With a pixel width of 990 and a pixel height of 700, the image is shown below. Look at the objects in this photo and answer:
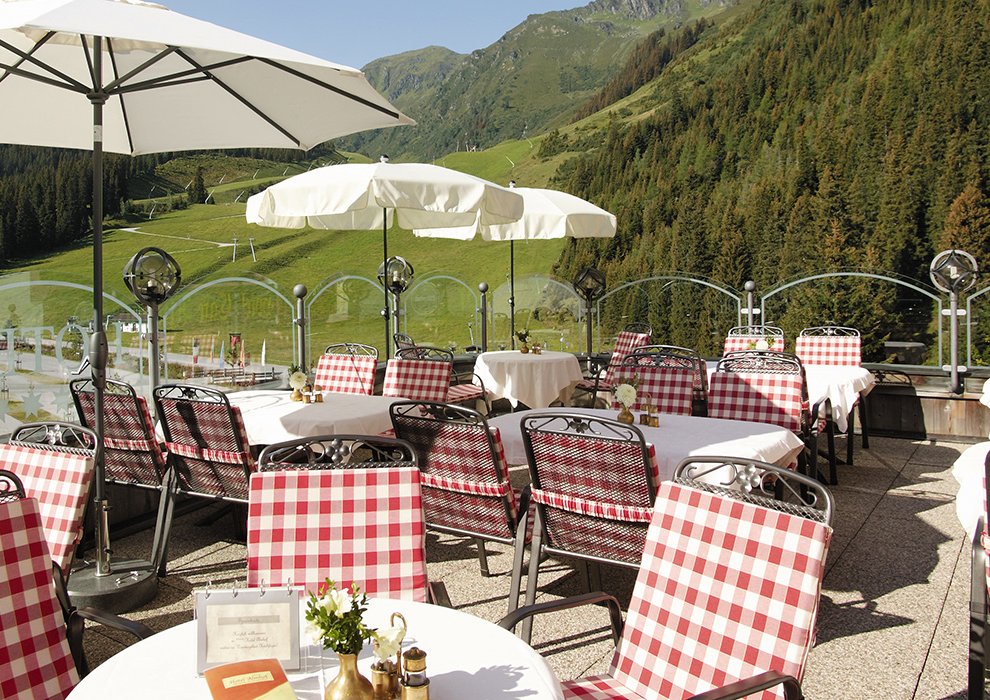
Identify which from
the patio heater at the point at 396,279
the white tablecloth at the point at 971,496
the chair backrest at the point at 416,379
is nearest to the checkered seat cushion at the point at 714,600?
the white tablecloth at the point at 971,496

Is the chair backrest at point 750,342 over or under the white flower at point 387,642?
over

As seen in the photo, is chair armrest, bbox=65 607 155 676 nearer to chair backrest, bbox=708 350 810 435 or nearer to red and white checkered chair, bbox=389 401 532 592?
red and white checkered chair, bbox=389 401 532 592

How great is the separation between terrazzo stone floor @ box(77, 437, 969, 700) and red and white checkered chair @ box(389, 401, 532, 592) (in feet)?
1.30

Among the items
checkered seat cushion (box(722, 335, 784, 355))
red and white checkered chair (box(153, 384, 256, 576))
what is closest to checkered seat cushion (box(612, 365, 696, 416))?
checkered seat cushion (box(722, 335, 784, 355))

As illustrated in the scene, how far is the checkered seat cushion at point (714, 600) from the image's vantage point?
6.01 feet

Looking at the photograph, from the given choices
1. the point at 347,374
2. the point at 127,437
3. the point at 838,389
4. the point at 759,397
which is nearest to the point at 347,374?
the point at 347,374

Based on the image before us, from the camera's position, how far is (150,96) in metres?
4.48

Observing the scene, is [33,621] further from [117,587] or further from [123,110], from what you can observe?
[123,110]

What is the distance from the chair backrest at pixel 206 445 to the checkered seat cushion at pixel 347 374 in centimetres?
178

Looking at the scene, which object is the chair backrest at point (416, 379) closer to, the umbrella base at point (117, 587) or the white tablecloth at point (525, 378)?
the white tablecloth at point (525, 378)

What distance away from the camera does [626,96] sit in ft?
141

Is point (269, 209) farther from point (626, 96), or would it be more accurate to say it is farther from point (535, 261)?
point (626, 96)

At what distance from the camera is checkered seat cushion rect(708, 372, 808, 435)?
15.1 ft

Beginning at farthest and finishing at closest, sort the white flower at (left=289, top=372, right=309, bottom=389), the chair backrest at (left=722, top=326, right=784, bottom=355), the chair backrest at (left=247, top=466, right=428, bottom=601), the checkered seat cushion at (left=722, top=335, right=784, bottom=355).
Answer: the checkered seat cushion at (left=722, top=335, right=784, bottom=355)
the chair backrest at (left=722, top=326, right=784, bottom=355)
the white flower at (left=289, top=372, right=309, bottom=389)
the chair backrest at (left=247, top=466, right=428, bottom=601)
